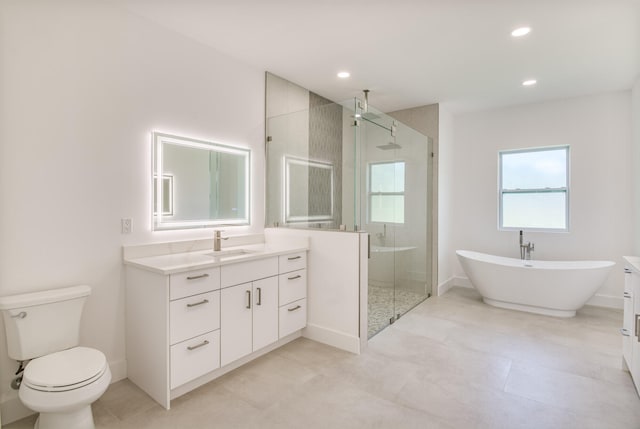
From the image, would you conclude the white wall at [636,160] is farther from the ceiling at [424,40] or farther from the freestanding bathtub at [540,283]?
the freestanding bathtub at [540,283]

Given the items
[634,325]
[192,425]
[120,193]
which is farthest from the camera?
[120,193]

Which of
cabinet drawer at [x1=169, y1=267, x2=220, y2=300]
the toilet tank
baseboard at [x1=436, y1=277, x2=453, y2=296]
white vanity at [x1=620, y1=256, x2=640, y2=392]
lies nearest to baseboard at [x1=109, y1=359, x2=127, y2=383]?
the toilet tank

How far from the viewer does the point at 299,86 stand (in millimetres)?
3758

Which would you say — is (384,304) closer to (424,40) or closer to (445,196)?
(445,196)

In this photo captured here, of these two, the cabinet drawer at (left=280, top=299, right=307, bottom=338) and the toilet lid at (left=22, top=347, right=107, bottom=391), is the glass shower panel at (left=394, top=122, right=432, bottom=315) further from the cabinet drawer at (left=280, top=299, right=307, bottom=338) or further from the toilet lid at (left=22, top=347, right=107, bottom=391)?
the toilet lid at (left=22, top=347, right=107, bottom=391)

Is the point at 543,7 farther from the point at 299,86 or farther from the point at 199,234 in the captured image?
the point at 199,234

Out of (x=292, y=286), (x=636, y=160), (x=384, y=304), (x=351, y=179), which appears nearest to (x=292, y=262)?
(x=292, y=286)

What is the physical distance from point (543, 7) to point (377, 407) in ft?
9.40

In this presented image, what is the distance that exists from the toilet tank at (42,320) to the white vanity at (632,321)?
349cm

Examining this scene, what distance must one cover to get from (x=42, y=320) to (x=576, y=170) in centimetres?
545

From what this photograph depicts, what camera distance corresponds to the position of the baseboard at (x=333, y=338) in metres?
2.75

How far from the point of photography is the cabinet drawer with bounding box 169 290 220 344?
2031 millimetres

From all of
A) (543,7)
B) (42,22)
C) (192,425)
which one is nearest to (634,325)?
(543,7)

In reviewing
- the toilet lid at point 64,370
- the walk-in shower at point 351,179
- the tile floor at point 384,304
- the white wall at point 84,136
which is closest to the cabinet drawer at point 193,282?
the toilet lid at point 64,370
